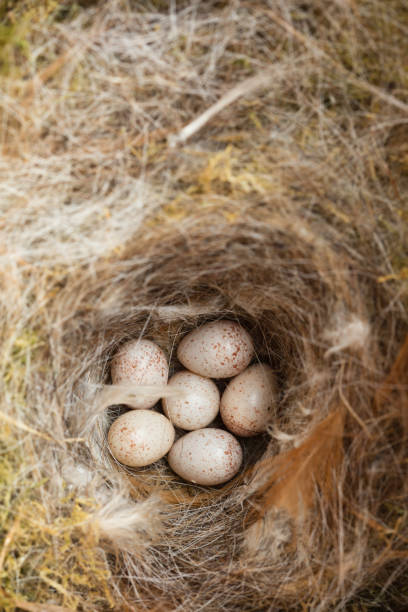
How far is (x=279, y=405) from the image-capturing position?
60.5 inches

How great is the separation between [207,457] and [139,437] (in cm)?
23

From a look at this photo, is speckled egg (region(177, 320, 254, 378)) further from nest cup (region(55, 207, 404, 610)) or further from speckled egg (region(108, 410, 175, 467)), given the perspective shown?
speckled egg (region(108, 410, 175, 467))

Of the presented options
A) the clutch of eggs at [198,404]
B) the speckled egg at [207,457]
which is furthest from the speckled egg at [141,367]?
the speckled egg at [207,457]

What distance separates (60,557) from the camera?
1.26 metres

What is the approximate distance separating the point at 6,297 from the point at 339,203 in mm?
850

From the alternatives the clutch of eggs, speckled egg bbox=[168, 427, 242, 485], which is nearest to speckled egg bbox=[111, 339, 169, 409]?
the clutch of eggs

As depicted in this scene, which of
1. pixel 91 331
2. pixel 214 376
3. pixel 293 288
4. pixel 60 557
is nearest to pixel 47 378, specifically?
pixel 91 331

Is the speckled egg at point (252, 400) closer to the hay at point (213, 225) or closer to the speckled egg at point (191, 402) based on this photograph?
the speckled egg at point (191, 402)

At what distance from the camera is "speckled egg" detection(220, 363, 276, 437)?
62.4 inches

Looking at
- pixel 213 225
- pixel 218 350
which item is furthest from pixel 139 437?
pixel 213 225

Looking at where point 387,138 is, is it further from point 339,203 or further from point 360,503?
point 360,503

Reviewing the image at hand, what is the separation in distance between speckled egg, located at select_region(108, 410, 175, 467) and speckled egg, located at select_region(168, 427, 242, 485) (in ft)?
0.19

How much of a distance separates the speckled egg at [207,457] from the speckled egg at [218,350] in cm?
20

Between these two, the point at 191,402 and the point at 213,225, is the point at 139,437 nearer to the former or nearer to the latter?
the point at 191,402
